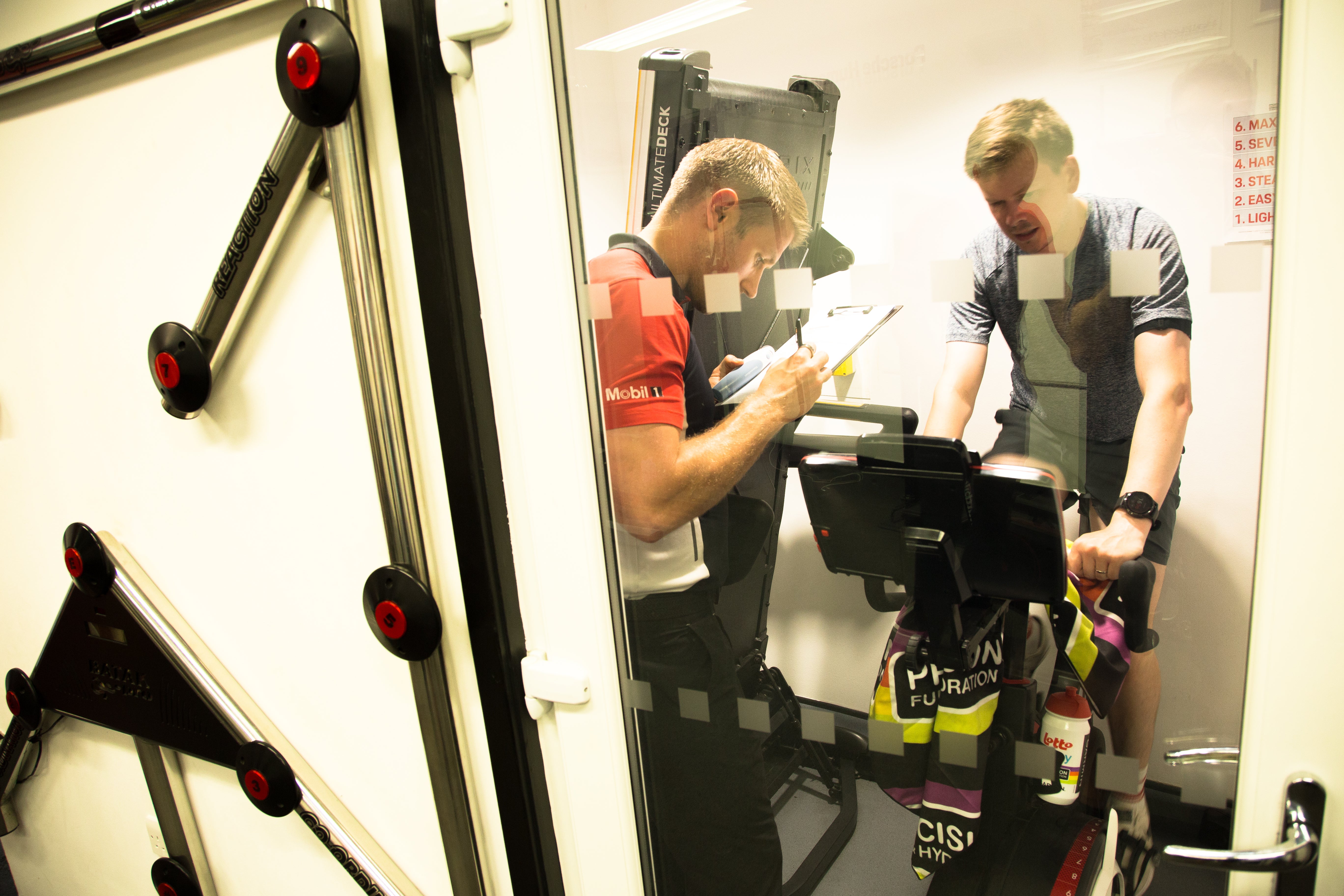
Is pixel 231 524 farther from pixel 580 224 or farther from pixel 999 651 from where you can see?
pixel 999 651

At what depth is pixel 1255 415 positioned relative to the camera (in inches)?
23.2

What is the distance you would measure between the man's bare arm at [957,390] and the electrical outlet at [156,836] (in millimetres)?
1533

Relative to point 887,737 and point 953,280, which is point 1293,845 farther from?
point 953,280

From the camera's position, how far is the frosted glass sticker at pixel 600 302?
31.7 inches

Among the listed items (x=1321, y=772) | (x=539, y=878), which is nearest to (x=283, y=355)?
(x=539, y=878)

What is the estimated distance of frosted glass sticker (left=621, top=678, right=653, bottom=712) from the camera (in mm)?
885

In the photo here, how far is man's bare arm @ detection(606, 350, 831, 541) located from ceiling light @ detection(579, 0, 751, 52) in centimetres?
35

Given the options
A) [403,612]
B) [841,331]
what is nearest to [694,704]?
[403,612]

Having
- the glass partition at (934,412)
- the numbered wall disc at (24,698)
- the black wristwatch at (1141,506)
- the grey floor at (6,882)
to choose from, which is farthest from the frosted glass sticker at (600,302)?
the grey floor at (6,882)

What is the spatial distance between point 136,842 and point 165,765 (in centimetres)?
34

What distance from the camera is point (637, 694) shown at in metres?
0.90

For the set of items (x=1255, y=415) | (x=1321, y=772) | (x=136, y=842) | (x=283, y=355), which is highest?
(x=283, y=355)

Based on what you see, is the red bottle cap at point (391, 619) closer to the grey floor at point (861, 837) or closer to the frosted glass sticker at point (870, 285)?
the grey floor at point (861, 837)

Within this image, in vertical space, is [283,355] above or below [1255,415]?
above
